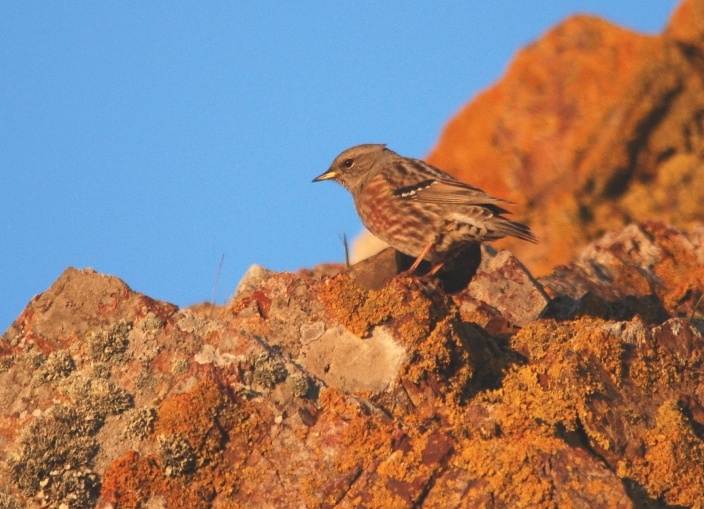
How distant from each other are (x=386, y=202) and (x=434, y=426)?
4661 millimetres

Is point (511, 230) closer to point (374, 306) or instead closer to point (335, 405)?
point (374, 306)

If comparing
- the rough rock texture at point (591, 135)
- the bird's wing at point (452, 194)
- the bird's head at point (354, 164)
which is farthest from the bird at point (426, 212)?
the rough rock texture at point (591, 135)

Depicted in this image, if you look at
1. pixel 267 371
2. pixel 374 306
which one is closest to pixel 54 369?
pixel 267 371

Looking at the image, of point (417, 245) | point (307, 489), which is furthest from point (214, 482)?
point (417, 245)

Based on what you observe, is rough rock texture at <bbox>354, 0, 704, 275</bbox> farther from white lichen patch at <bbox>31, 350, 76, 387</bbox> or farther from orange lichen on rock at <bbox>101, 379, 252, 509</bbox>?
orange lichen on rock at <bbox>101, 379, 252, 509</bbox>

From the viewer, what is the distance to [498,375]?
276 inches

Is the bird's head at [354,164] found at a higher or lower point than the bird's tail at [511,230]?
higher

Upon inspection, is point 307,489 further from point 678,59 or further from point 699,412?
point 678,59

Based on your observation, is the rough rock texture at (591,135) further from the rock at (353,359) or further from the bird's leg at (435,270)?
the rock at (353,359)

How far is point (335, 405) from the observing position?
21.0 feet

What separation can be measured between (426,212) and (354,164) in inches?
67.9

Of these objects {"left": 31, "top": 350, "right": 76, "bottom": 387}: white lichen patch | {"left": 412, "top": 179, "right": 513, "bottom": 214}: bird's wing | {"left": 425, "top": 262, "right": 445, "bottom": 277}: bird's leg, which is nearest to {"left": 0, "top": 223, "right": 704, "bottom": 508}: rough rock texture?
{"left": 31, "top": 350, "right": 76, "bottom": 387}: white lichen patch

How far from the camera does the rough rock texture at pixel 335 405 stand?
5.94 metres

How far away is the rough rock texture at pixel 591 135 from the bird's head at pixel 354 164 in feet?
20.4
